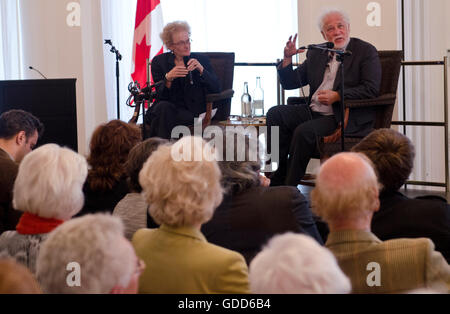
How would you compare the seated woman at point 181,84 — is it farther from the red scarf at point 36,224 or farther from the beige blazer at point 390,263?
the beige blazer at point 390,263

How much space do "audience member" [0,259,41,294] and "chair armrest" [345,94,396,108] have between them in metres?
3.61

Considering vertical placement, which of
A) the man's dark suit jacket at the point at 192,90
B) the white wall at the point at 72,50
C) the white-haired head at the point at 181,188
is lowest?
the white-haired head at the point at 181,188

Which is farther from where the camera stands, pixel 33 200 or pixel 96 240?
pixel 33 200

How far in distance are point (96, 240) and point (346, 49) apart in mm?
3750

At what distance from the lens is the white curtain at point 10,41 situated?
21.5 ft

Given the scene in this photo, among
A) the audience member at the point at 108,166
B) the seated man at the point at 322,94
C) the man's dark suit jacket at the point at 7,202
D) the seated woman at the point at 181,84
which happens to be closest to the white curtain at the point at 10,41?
the seated woman at the point at 181,84

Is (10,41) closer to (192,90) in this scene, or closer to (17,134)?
(192,90)

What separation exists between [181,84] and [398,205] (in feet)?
10.6

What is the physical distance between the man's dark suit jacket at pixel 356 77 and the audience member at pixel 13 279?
3626 mm

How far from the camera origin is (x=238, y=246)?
2.27 metres

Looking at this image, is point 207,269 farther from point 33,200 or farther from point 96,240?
point 33,200

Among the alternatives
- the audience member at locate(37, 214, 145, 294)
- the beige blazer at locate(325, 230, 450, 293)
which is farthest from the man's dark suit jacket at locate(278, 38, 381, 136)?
the audience member at locate(37, 214, 145, 294)

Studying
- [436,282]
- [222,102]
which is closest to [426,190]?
[222,102]

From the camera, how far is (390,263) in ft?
5.78
